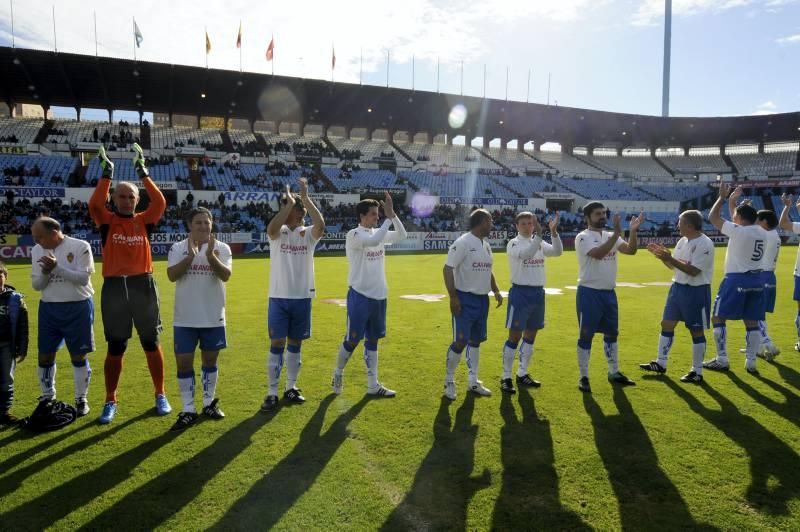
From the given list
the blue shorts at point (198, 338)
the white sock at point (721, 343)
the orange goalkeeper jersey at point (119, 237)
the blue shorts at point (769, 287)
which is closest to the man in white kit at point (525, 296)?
the white sock at point (721, 343)

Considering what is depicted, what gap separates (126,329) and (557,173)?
58225 millimetres

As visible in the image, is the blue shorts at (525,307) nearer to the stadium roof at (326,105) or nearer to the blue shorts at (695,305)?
the blue shorts at (695,305)

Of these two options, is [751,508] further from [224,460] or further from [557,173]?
[557,173]

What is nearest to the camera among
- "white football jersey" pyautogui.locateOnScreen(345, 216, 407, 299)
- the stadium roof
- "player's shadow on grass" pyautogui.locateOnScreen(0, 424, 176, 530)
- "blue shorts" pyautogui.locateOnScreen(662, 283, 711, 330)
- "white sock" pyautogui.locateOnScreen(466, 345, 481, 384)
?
"player's shadow on grass" pyautogui.locateOnScreen(0, 424, 176, 530)

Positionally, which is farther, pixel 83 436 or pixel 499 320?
pixel 499 320

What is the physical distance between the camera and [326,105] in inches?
1954

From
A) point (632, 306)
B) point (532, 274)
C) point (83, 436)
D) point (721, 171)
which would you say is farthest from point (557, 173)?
point (83, 436)

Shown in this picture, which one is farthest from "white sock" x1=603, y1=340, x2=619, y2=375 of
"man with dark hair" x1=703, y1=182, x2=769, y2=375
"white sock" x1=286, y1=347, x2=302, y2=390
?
"white sock" x1=286, y1=347, x2=302, y2=390

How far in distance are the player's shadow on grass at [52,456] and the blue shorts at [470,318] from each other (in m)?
3.76

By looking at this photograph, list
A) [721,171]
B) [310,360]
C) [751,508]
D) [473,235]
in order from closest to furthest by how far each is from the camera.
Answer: [751,508]
[473,235]
[310,360]
[721,171]

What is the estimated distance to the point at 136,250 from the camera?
527cm

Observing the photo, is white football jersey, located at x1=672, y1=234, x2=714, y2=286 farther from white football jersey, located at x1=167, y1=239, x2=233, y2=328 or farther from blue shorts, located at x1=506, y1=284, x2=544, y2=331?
white football jersey, located at x1=167, y1=239, x2=233, y2=328

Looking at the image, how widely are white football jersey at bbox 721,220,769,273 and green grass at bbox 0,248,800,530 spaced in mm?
1556

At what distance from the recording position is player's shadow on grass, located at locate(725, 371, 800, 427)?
18.4ft
